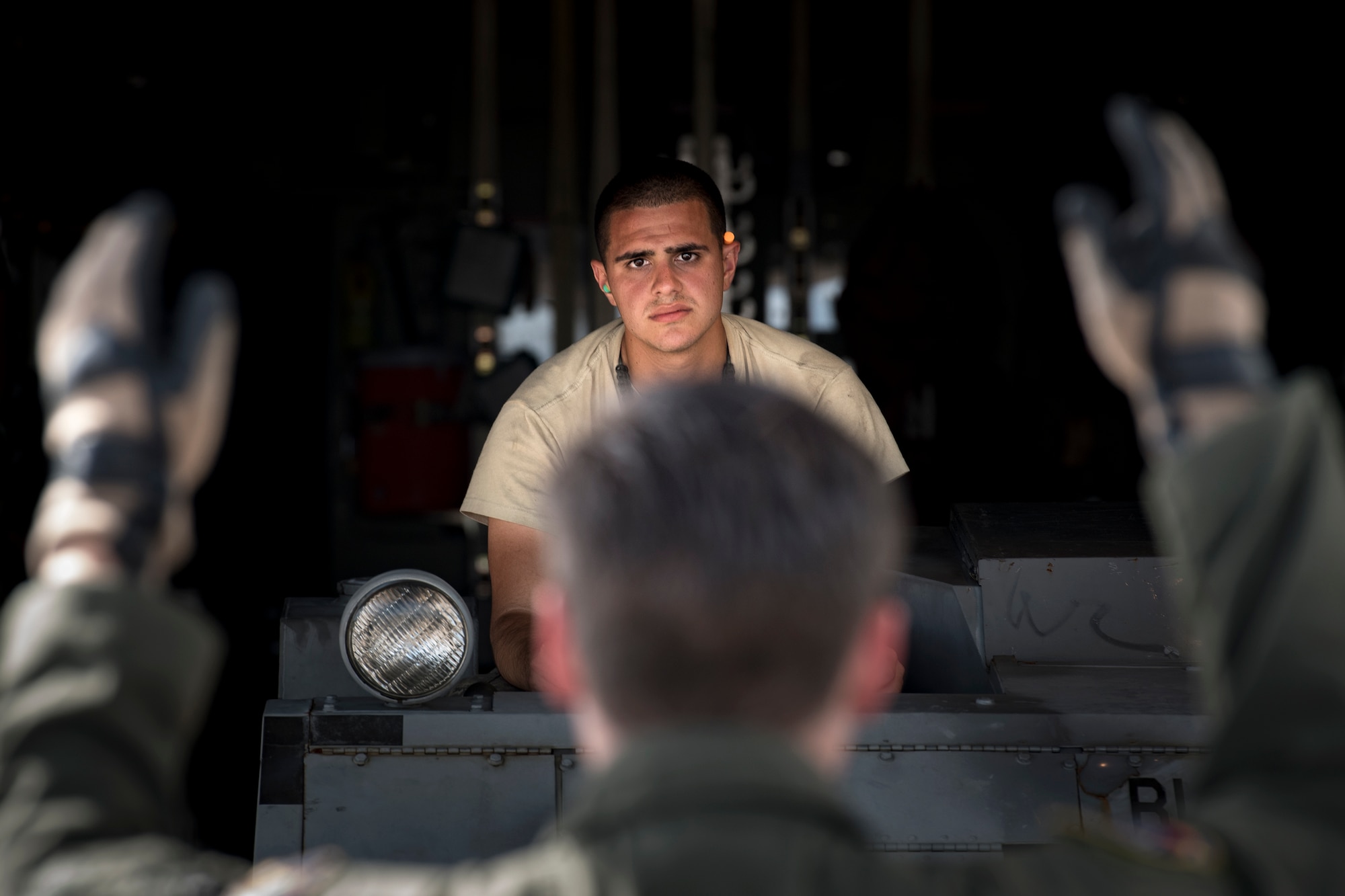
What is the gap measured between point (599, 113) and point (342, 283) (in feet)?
4.70

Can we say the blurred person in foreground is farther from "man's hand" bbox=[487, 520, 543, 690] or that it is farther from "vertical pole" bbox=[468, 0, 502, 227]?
"vertical pole" bbox=[468, 0, 502, 227]

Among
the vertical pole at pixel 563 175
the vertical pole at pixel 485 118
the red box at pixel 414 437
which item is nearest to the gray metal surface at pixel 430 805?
the vertical pole at pixel 563 175

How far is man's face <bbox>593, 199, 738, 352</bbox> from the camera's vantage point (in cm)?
271

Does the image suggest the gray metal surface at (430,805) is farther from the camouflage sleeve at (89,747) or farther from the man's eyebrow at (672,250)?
the man's eyebrow at (672,250)

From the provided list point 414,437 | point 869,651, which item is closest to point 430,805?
point 869,651

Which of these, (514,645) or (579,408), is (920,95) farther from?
(514,645)

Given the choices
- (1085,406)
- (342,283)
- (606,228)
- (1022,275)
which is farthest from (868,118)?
(606,228)

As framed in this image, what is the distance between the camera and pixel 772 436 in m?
0.74

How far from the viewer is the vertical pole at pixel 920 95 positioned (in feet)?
17.0

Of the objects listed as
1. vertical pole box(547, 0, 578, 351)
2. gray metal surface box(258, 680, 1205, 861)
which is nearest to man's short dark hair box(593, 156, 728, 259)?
gray metal surface box(258, 680, 1205, 861)

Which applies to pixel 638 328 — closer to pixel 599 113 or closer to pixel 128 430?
pixel 128 430

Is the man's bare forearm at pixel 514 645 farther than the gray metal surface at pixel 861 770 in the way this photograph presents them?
Yes

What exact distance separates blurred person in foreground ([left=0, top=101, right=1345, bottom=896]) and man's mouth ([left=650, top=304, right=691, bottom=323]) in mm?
1884

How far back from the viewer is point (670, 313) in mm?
2715
